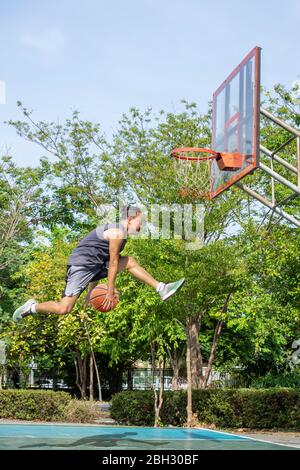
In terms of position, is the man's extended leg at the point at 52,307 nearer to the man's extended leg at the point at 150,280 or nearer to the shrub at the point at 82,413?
the man's extended leg at the point at 150,280

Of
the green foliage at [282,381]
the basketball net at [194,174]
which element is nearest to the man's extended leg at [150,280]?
the basketball net at [194,174]

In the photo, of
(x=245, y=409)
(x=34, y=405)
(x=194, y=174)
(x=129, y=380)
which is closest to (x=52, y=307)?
(x=194, y=174)

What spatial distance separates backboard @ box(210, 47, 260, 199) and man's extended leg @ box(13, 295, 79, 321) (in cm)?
371

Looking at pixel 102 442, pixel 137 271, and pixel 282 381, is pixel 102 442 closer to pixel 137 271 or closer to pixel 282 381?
pixel 137 271

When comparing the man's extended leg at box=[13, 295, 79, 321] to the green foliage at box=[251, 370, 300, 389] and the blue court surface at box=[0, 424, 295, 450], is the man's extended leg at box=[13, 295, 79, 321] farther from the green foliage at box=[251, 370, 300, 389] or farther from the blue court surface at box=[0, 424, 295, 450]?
the green foliage at box=[251, 370, 300, 389]

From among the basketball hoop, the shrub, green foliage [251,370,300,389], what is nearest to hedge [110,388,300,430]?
the shrub

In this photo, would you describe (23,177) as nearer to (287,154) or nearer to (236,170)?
(287,154)

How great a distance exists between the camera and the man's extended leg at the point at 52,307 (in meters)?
8.24

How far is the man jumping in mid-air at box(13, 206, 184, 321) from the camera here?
8242mm

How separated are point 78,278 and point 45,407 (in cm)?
1261

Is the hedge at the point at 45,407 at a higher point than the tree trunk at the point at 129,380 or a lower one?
lower
